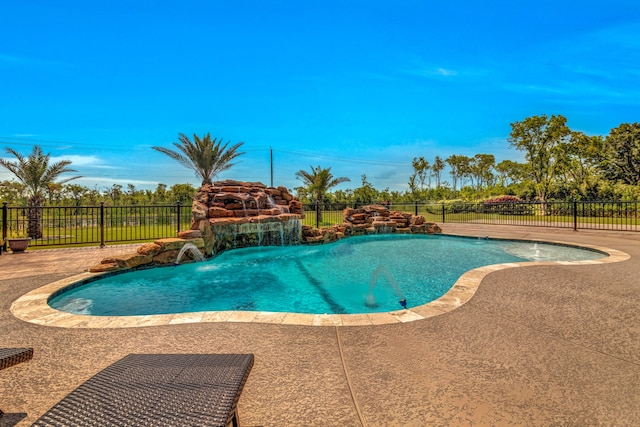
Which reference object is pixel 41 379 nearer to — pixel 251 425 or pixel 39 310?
pixel 251 425

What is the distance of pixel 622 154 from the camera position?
2981 centimetres

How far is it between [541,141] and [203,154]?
28.0 m

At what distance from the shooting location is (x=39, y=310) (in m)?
3.91

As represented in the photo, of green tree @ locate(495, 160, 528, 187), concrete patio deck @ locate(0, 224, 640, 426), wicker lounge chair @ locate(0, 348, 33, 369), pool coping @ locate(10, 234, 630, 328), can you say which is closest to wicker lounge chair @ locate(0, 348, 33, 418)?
wicker lounge chair @ locate(0, 348, 33, 369)

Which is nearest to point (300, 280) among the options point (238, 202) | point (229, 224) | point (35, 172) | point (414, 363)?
point (229, 224)

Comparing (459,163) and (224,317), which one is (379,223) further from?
(459,163)

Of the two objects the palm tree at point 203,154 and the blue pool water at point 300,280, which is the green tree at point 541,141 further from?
the palm tree at point 203,154

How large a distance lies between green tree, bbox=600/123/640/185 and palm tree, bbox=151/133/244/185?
3645 centimetres

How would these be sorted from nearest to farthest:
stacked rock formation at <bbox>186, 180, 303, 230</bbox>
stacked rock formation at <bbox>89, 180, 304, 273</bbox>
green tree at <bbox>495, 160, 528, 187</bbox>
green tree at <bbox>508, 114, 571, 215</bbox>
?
stacked rock formation at <bbox>89, 180, 304, 273</bbox> → stacked rock formation at <bbox>186, 180, 303, 230</bbox> → green tree at <bbox>508, 114, 571, 215</bbox> → green tree at <bbox>495, 160, 528, 187</bbox>

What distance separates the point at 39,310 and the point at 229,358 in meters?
3.77

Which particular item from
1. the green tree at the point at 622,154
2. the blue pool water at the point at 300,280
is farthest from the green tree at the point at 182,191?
the green tree at the point at 622,154

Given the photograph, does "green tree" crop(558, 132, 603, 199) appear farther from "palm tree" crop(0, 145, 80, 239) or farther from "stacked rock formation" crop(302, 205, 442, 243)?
"palm tree" crop(0, 145, 80, 239)

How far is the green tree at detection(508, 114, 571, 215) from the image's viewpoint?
25.5 meters

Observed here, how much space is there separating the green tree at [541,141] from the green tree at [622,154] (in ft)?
27.8
